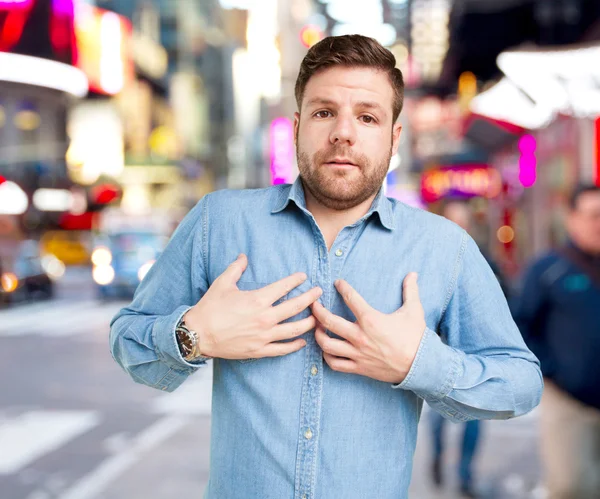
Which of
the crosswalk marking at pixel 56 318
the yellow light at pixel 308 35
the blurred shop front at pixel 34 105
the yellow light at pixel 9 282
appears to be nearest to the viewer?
the blurred shop front at pixel 34 105

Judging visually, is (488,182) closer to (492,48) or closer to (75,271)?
(492,48)

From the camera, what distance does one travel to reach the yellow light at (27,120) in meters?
46.3

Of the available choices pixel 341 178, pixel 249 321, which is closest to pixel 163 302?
pixel 249 321

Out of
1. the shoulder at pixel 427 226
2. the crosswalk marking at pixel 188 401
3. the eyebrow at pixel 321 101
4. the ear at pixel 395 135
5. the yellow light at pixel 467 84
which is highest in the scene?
the yellow light at pixel 467 84

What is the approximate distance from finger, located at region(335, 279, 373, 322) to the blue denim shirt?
122 mm

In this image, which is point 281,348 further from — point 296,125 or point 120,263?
point 120,263

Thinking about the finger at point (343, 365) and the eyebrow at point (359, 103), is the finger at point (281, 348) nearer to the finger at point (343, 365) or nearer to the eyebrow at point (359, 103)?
the finger at point (343, 365)

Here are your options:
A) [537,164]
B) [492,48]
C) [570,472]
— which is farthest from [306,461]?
[537,164]

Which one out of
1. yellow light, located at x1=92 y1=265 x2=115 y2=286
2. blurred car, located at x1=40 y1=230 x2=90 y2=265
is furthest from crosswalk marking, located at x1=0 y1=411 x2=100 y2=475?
blurred car, located at x1=40 y1=230 x2=90 y2=265

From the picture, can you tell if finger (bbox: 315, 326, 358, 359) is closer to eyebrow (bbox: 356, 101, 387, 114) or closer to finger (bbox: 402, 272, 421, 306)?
finger (bbox: 402, 272, 421, 306)

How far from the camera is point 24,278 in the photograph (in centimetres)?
2264

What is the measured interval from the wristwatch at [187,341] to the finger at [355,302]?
1.25 ft

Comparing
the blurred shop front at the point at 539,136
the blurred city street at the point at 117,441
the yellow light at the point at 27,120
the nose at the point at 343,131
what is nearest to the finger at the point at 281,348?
the nose at the point at 343,131

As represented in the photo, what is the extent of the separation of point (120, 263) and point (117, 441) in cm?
1606
